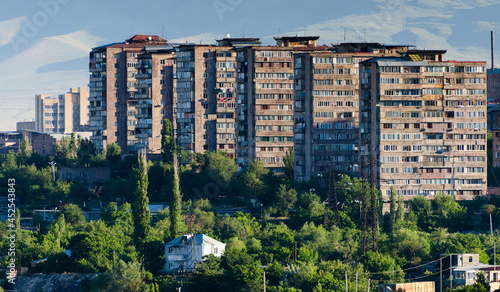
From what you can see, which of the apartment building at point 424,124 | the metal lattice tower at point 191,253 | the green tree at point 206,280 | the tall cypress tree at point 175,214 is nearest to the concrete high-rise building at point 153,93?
the apartment building at point 424,124

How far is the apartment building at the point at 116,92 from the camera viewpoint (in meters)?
185

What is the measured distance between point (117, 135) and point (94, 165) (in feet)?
54.2

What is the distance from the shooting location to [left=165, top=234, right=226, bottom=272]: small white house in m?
108

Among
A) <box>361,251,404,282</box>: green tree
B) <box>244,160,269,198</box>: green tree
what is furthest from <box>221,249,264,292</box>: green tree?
<box>244,160,269,198</box>: green tree

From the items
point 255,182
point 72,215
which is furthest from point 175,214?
point 72,215

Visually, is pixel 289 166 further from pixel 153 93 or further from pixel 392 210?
pixel 153 93

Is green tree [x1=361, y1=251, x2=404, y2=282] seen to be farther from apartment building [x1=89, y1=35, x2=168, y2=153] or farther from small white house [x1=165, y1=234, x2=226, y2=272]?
apartment building [x1=89, y1=35, x2=168, y2=153]

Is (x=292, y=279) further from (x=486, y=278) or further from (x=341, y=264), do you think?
(x=486, y=278)

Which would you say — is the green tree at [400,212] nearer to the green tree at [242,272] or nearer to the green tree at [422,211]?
the green tree at [422,211]

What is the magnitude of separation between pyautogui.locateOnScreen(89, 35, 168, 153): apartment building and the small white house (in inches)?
2945

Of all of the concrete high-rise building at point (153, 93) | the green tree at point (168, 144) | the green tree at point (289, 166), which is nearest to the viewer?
the green tree at point (289, 166)

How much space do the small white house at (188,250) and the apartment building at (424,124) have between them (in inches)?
1184

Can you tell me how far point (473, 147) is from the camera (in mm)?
137125

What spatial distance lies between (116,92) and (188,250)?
82.8 m
